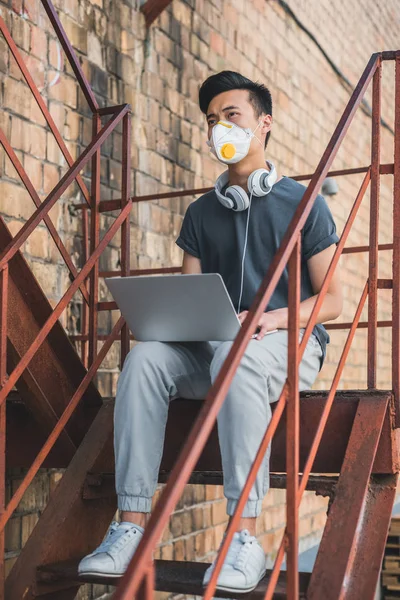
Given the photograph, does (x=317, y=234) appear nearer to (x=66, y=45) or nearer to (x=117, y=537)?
(x=117, y=537)

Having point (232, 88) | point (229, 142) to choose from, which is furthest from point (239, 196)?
point (232, 88)

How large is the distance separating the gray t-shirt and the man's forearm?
7 centimetres

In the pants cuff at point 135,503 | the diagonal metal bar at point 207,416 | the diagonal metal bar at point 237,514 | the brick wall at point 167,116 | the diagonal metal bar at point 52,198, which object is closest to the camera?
the diagonal metal bar at point 207,416

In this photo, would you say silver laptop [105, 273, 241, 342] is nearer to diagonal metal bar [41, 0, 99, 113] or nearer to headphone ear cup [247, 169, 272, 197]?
headphone ear cup [247, 169, 272, 197]

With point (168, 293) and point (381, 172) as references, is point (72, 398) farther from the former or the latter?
point (381, 172)

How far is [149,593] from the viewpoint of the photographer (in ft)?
4.68

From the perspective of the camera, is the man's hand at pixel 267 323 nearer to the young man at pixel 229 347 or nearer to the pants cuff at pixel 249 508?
the young man at pixel 229 347

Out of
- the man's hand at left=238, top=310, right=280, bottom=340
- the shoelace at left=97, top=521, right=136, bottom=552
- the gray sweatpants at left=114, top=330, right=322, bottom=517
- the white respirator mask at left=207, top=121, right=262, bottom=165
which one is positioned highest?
the white respirator mask at left=207, top=121, right=262, bottom=165

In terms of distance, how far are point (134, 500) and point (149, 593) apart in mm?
865

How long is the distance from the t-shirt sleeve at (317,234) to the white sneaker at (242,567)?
89 cm

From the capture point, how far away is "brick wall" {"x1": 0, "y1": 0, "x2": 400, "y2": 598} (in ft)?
13.2

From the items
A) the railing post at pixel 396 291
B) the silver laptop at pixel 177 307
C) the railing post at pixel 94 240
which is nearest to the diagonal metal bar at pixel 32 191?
the railing post at pixel 94 240

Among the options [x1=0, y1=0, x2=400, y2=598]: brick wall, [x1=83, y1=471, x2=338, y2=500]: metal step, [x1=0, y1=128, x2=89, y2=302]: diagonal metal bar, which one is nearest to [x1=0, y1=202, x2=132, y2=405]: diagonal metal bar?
[x1=0, y1=128, x2=89, y2=302]: diagonal metal bar

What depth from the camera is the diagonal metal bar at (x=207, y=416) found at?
4.49 ft
